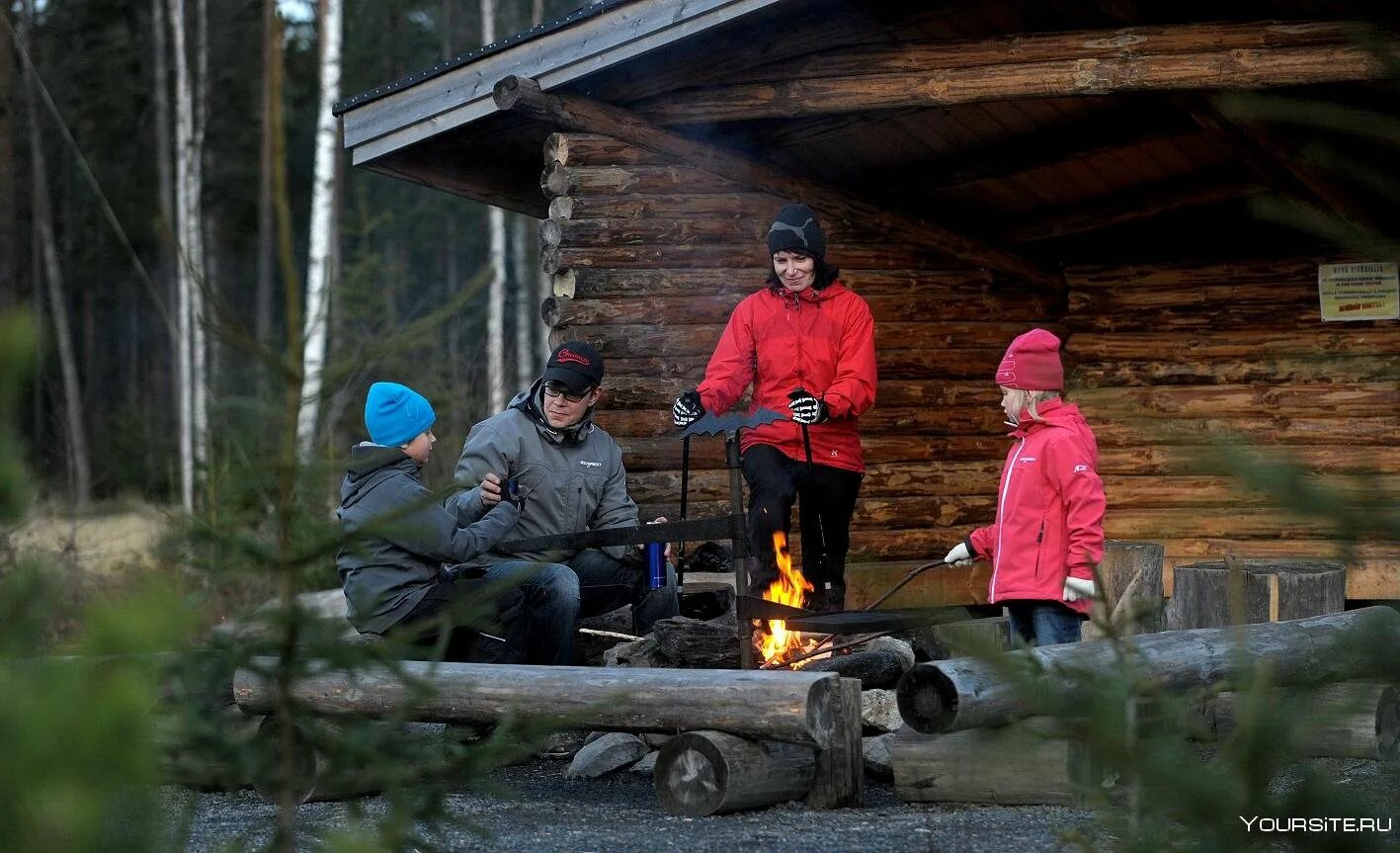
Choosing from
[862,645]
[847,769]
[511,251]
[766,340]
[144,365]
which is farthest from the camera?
[144,365]

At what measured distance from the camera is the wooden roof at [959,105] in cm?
728

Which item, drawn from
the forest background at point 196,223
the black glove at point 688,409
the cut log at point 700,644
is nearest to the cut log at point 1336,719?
the cut log at point 700,644

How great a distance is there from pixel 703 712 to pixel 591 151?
14.0 ft

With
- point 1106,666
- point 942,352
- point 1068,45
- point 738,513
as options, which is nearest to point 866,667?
point 738,513

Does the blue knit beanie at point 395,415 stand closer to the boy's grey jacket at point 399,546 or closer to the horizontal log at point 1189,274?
the boy's grey jacket at point 399,546

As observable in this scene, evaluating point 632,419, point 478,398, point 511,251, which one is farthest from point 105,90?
point 632,419

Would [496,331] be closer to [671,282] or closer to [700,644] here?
[671,282]

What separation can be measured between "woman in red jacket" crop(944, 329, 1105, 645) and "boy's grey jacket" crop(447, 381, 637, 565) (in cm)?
182

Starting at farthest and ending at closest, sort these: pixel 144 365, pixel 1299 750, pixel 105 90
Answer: pixel 144 365
pixel 105 90
pixel 1299 750

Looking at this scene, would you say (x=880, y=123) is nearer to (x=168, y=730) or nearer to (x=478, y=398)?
(x=168, y=730)

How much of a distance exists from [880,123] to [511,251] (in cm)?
2793

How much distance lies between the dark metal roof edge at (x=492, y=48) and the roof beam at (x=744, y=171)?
0.75ft

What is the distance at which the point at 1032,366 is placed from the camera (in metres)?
6.28

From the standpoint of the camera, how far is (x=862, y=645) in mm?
7012
